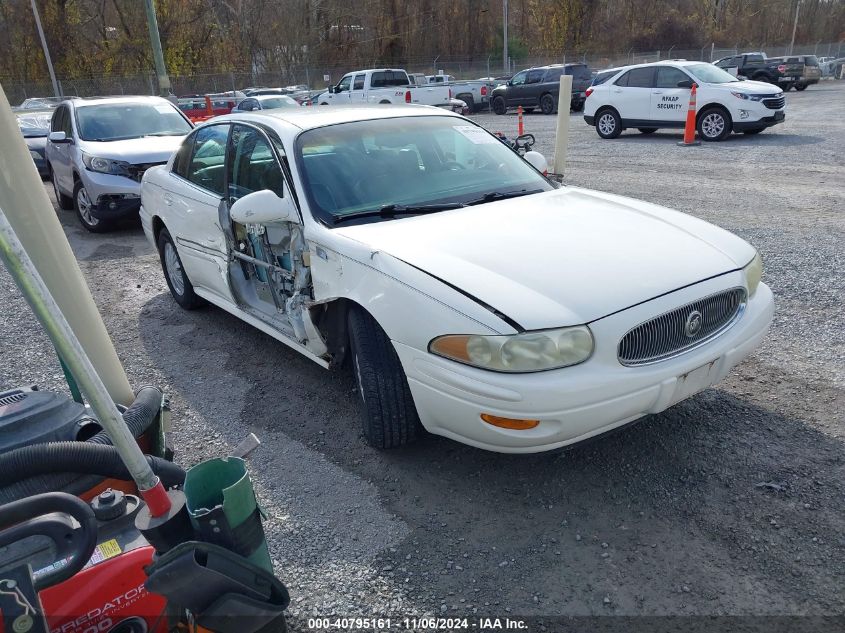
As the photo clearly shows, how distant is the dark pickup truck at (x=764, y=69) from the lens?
90.5ft

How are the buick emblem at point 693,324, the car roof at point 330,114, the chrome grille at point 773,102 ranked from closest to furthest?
the buick emblem at point 693,324, the car roof at point 330,114, the chrome grille at point 773,102

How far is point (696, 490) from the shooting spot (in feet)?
9.38

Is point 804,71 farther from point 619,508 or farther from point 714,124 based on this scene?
point 619,508

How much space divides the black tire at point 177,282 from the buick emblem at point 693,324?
3887 millimetres

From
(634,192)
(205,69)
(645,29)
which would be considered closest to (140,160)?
(634,192)

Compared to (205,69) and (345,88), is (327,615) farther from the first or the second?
(205,69)

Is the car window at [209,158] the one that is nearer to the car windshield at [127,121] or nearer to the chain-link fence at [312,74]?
the car windshield at [127,121]

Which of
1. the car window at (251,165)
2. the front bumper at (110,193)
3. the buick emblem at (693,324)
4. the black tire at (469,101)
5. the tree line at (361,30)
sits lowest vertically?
the black tire at (469,101)

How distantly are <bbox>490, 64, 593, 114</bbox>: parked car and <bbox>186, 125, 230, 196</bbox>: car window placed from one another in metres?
20.4

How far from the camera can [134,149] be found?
8.62 meters

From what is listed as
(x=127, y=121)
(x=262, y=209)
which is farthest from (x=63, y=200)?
(x=262, y=209)

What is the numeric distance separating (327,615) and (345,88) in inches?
954

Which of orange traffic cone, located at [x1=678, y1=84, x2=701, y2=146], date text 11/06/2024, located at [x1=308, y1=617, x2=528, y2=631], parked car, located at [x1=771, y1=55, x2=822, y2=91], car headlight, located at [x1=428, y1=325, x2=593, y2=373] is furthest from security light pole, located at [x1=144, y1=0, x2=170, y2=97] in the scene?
parked car, located at [x1=771, y1=55, x2=822, y2=91]

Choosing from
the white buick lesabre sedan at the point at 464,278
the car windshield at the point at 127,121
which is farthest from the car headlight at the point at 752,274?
the car windshield at the point at 127,121
